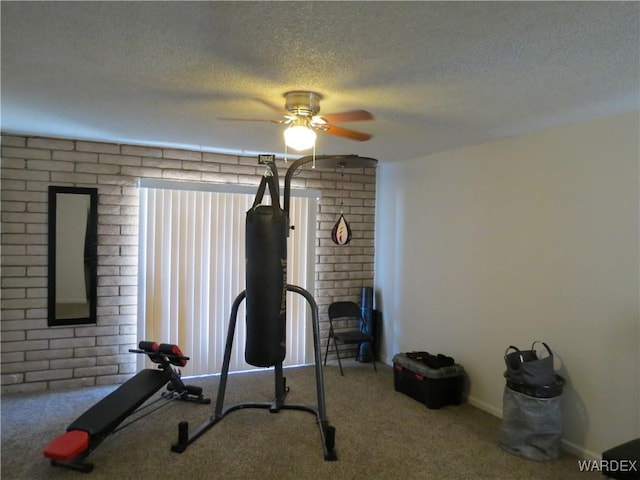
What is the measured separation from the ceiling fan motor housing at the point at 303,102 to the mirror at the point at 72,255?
2.37 meters

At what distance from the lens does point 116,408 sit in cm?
286

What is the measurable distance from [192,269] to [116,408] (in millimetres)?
1542

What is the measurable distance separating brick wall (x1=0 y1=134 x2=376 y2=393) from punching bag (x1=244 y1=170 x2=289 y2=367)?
1.61 metres

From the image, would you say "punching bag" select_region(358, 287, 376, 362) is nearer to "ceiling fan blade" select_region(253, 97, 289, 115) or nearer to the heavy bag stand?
the heavy bag stand

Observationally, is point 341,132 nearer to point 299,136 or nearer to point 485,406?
point 299,136

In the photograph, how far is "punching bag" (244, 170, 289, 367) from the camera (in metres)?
2.83

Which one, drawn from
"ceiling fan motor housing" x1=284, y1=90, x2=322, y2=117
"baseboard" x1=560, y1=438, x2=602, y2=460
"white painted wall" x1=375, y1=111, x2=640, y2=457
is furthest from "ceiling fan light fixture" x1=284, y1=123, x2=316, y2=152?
"baseboard" x1=560, y1=438, x2=602, y2=460

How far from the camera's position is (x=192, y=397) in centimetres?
361

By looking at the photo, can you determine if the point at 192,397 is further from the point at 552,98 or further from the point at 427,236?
the point at 552,98

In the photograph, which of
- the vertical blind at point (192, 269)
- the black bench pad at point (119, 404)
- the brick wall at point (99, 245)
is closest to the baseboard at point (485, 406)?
the vertical blind at point (192, 269)

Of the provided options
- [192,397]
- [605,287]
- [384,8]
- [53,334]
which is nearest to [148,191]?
[53,334]

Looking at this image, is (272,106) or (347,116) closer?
→ (347,116)

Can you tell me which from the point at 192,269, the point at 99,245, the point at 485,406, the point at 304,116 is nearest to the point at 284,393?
the point at 192,269

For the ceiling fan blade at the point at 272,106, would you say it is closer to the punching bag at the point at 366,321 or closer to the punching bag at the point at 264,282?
the punching bag at the point at 264,282
